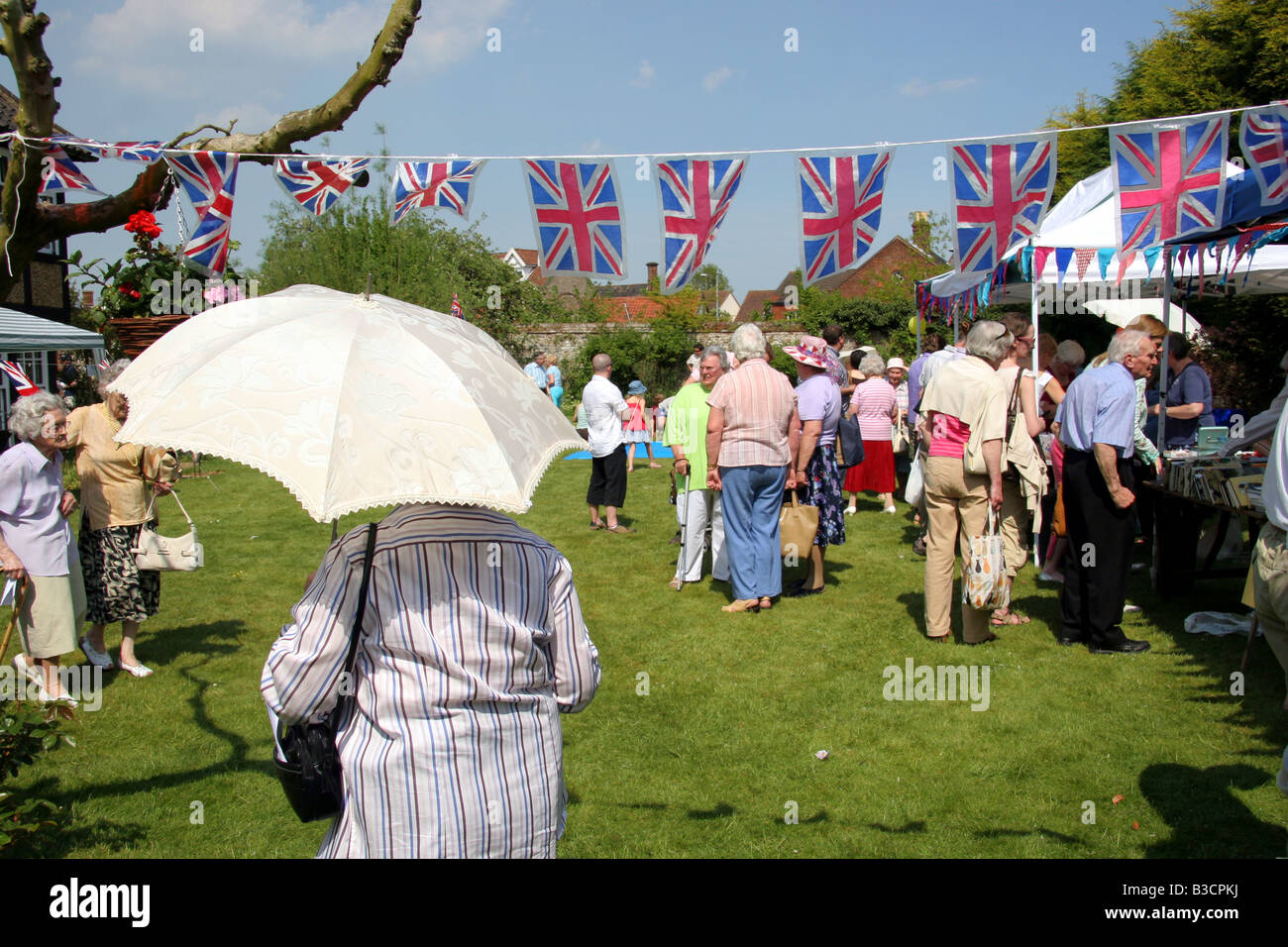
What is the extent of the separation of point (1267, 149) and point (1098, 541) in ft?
8.97

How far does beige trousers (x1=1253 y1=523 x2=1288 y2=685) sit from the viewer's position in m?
3.25

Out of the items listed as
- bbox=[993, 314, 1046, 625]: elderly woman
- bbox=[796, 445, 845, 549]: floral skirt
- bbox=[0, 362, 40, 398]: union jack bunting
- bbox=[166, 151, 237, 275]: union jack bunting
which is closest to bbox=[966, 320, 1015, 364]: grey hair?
bbox=[993, 314, 1046, 625]: elderly woman

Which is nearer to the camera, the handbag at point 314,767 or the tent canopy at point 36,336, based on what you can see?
the handbag at point 314,767

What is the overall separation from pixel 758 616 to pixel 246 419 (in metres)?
5.37

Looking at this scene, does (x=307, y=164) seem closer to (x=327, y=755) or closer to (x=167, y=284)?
(x=167, y=284)

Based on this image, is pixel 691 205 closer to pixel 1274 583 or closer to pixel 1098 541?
pixel 1098 541

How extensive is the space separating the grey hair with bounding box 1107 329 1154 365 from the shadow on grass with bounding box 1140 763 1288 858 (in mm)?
2520

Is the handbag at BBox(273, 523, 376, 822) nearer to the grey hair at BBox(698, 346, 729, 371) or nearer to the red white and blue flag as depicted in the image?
the red white and blue flag

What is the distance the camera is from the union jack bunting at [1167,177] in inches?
229

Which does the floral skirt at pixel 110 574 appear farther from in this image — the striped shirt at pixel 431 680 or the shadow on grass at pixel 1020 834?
the shadow on grass at pixel 1020 834

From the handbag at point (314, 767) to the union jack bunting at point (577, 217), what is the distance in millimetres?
4681

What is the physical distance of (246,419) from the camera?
1.89 m

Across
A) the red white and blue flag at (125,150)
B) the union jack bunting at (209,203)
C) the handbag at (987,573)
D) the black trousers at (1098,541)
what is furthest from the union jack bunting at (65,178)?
the black trousers at (1098,541)

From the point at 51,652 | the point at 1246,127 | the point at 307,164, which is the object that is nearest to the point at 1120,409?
the point at 1246,127
